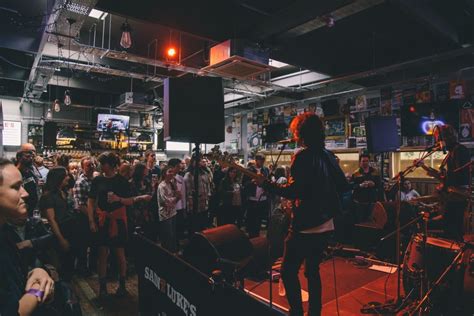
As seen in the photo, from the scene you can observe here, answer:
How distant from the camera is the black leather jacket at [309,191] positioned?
2.22 m

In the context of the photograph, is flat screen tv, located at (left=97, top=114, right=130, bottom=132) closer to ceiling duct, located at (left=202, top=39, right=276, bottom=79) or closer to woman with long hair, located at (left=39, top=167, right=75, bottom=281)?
ceiling duct, located at (left=202, top=39, right=276, bottom=79)

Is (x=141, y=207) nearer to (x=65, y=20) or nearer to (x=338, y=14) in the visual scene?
(x=65, y=20)

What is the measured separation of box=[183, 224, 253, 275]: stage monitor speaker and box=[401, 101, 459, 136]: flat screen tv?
6.19 metres

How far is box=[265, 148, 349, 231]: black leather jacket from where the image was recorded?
2219 mm

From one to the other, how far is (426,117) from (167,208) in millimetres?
6529

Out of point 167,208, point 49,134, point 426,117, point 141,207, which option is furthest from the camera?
point 49,134

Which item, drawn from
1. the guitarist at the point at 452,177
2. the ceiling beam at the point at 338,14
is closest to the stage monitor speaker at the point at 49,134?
the ceiling beam at the point at 338,14

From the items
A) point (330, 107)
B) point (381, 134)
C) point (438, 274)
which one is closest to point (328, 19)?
point (381, 134)

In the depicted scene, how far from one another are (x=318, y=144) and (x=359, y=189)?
3.55 m

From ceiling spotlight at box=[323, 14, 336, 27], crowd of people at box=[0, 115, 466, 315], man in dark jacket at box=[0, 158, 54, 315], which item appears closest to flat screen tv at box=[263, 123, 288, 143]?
crowd of people at box=[0, 115, 466, 315]

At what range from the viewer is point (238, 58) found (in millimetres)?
5074

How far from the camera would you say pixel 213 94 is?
10.1 feet

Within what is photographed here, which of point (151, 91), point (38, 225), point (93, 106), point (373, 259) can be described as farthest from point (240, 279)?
point (93, 106)

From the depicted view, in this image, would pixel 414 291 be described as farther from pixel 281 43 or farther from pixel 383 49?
pixel 383 49
